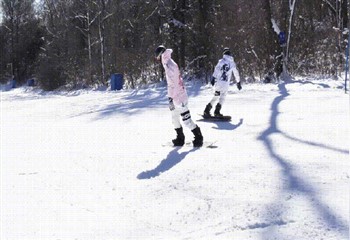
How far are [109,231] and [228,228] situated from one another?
1190mm

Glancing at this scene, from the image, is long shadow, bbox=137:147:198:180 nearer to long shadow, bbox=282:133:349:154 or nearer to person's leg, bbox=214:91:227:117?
long shadow, bbox=282:133:349:154

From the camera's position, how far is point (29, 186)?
602cm

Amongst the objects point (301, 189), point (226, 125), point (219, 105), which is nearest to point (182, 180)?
point (301, 189)

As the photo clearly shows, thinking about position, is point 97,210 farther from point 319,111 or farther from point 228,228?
Result: point 319,111

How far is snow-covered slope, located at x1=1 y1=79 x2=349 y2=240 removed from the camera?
170 inches

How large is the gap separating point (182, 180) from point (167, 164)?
98 centimetres

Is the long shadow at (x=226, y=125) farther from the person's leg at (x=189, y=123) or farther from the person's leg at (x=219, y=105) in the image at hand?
the person's leg at (x=189, y=123)

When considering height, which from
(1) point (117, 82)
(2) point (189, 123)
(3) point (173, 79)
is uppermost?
(3) point (173, 79)

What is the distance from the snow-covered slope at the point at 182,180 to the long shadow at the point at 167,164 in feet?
0.06

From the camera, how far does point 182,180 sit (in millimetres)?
5848

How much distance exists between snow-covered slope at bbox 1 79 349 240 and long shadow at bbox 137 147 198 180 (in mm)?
17

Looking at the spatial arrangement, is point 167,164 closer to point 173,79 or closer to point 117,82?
point 173,79

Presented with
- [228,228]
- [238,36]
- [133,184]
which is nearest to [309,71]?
[238,36]

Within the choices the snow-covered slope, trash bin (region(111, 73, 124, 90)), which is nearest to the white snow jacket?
the snow-covered slope
